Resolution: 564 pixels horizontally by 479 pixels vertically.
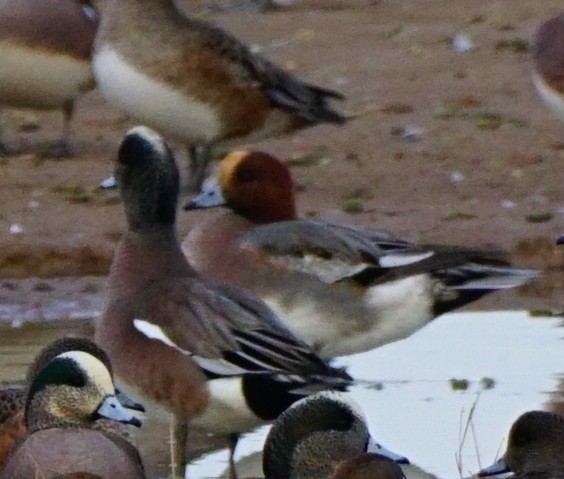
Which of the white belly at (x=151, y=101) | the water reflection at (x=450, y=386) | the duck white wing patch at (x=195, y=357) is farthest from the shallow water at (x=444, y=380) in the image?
the white belly at (x=151, y=101)

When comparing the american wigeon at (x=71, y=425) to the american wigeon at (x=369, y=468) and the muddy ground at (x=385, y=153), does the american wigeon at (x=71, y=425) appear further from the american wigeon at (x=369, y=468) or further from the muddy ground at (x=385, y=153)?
the muddy ground at (x=385, y=153)

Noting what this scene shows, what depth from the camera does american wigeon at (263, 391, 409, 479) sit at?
5.02 meters

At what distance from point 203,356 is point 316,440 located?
2.87 feet

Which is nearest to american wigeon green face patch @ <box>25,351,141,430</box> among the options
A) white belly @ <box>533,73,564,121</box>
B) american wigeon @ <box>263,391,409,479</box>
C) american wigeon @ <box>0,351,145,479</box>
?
american wigeon @ <box>0,351,145,479</box>

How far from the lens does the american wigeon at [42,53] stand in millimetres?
9711

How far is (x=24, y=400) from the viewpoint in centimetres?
566

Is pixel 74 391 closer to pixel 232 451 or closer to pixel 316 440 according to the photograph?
pixel 316 440

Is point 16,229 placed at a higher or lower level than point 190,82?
lower

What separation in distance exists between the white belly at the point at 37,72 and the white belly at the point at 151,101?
0.83 m

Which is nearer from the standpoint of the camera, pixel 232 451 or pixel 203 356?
pixel 203 356

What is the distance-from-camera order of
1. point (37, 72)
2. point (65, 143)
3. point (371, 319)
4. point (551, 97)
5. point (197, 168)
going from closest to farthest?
point (371, 319) → point (551, 97) → point (197, 168) → point (37, 72) → point (65, 143)

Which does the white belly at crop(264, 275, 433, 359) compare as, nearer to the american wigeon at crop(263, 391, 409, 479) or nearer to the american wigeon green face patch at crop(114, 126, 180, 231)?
the american wigeon green face patch at crop(114, 126, 180, 231)

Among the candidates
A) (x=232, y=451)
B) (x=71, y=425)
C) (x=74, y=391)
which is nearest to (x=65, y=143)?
(x=232, y=451)

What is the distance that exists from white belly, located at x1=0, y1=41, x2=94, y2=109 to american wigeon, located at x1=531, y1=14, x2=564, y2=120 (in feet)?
6.63
